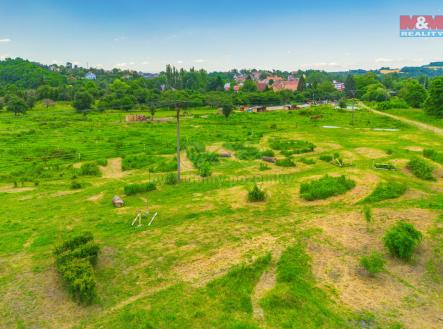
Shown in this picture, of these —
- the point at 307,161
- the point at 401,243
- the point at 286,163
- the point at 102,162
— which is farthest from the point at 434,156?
the point at 102,162

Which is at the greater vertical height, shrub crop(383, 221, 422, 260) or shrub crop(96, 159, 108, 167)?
shrub crop(96, 159, 108, 167)

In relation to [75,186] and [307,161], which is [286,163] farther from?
[75,186]

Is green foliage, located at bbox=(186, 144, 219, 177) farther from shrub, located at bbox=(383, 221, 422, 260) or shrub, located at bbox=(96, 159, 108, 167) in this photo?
shrub, located at bbox=(383, 221, 422, 260)

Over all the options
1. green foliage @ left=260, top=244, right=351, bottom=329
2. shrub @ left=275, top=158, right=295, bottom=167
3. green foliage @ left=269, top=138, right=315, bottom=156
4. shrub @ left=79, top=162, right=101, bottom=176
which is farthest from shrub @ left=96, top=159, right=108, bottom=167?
green foliage @ left=260, top=244, right=351, bottom=329

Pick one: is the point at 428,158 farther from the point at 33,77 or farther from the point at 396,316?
the point at 33,77

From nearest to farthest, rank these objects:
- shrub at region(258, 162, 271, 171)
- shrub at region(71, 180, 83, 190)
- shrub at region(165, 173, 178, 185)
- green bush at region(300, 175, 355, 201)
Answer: green bush at region(300, 175, 355, 201)
shrub at region(71, 180, 83, 190)
shrub at region(165, 173, 178, 185)
shrub at region(258, 162, 271, 171)

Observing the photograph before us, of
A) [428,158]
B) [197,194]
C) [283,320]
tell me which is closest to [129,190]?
[197,194]

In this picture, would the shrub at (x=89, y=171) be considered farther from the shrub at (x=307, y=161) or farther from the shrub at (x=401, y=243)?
the shrub at (x=401, y=243)

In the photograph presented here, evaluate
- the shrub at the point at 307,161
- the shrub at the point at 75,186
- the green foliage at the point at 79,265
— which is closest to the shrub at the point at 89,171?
the shrub at the point at 75,186
